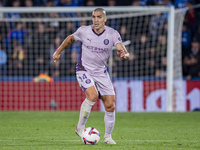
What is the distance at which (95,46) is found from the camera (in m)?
6.95

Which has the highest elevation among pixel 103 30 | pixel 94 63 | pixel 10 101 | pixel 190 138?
pixel 103 30

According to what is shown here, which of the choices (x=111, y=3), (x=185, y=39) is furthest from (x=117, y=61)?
(x=111, y=3)

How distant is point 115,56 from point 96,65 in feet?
27.8

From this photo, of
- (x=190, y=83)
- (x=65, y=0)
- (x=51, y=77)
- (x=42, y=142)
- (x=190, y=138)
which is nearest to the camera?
(x=42, y=142)

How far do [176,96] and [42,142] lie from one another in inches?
301

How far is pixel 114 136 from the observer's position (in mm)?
7664

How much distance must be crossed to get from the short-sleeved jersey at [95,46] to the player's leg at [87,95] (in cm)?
14

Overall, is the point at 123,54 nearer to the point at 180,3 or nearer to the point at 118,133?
the point at 118,133

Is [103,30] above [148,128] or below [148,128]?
above

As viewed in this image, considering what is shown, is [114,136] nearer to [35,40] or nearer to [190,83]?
[190,83]

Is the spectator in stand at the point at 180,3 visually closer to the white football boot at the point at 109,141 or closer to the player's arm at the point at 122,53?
the player's arm at the point at 122,53

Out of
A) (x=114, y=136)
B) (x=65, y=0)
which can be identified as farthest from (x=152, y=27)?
(x=114, y=136)

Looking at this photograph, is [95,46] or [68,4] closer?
[95,46]

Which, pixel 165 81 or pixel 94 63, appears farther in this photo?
pixel 165 81
